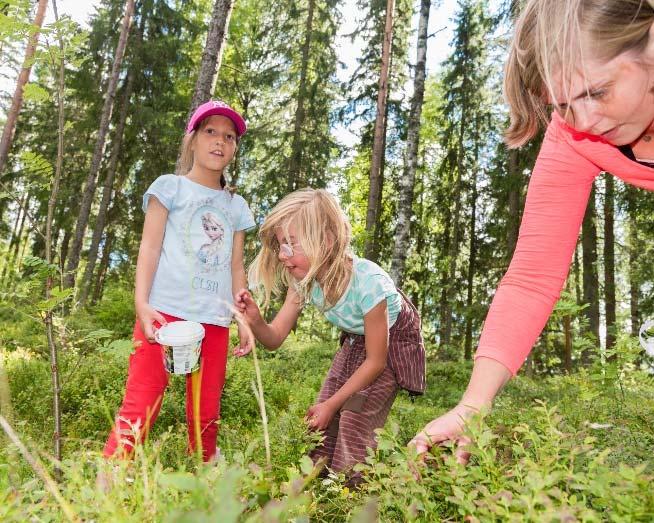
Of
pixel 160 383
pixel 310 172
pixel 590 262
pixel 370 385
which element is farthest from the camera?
pixel 310 172

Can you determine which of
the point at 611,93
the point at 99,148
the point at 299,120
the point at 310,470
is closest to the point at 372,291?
the point at 611,93

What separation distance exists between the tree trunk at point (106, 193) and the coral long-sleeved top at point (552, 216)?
16.3 m

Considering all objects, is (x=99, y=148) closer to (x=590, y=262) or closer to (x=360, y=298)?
(x=590, y=262)

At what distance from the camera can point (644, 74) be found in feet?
5.04

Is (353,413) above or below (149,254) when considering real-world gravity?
below

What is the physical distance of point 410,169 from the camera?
13.1m

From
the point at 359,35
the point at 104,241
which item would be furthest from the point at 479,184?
the point at 104,241

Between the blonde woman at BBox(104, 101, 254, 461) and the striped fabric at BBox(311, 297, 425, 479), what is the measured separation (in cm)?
76

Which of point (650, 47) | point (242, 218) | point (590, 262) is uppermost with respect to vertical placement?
point (590, 262)

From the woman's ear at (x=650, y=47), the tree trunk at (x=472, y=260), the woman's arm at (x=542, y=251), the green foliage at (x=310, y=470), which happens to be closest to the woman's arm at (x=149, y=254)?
the green foliage at (x=310, y=470)

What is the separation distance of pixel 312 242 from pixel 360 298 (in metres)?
0.47

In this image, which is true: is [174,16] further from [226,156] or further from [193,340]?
[193,340]

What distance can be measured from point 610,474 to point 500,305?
792mm

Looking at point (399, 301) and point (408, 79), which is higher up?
point (408, 79)
